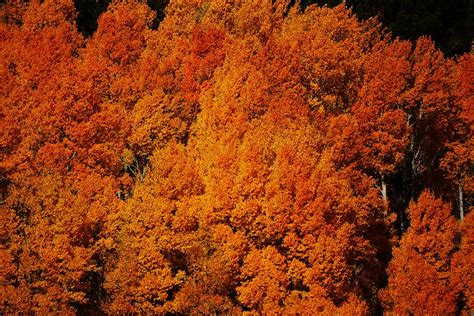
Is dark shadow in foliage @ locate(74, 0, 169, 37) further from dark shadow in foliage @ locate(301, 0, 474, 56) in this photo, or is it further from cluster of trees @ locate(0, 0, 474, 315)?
dark shadow in foliage @ locate(301, 0, 474, 56)

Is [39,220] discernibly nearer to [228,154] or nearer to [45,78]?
[228,154]

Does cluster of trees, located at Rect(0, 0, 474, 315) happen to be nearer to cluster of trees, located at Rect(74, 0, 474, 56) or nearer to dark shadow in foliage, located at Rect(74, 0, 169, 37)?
dark shadow in foliage, located at Rect(74, 0, 169, 37)

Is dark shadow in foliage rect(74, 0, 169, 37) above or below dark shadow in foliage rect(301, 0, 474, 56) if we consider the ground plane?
below

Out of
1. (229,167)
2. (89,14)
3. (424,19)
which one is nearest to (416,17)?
(424,19)

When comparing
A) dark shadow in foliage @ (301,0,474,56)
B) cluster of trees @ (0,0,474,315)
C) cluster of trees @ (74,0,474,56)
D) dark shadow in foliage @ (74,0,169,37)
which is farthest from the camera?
dark shadow in foliage @ (301,0,474,56)

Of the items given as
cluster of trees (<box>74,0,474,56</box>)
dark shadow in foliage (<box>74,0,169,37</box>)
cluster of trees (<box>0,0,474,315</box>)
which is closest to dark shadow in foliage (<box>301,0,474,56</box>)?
cluster of trees (<box>74,0,474,56</box>)

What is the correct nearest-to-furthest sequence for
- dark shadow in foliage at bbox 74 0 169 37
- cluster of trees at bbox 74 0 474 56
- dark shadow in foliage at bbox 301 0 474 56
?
1. dark shadow in foliage at bbox 74 0 169 37
2. cluster of trees at bbox 74 0 474 56
3. dark shadow in foliage at bbox 301 0 474 56

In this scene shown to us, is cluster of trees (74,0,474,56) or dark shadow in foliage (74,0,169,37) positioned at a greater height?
cluster of trees (74,0,474,56)

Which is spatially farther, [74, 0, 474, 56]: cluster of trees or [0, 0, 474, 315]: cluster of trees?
[74, 0, 474, 56]: cluster of trees

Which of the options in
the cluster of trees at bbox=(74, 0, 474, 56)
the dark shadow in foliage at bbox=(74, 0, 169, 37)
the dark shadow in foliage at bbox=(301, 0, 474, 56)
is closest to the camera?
the dark shadow in foliage at bbox=(74, 0, 169, 37)

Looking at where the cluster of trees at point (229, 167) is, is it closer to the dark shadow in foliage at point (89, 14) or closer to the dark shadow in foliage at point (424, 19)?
the dark shadow in foliage at point (89, 14)

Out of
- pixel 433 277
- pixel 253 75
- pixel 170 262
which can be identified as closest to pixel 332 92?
pixel 253 75

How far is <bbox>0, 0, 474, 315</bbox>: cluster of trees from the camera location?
42000mm

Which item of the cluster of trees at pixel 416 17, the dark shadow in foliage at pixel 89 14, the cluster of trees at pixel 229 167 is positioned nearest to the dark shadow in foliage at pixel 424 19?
the cluster of trees at pixel 416 17
